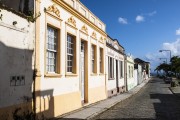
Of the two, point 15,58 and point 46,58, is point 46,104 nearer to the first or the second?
point 46,58

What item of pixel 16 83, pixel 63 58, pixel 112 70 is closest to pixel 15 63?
pixel 16 83

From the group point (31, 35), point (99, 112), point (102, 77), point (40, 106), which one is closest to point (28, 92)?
point (40, 106)

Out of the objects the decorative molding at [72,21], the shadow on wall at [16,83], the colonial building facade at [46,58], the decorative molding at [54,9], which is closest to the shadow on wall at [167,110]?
the colonial building facade at [46,58]

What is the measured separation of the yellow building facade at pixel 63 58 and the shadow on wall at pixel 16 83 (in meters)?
0.45

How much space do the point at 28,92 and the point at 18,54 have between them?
1.31 meters

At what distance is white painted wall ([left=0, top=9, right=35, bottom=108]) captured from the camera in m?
8.31

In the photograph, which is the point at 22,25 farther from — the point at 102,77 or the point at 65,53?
the point at 102,77

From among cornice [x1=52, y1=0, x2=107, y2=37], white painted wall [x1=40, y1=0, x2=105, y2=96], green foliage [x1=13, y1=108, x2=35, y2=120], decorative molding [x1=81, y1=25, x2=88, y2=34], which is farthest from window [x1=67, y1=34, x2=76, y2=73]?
green foliage [x1=13, y1=108, x2=35, y2=120]

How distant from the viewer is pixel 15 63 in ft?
29.2

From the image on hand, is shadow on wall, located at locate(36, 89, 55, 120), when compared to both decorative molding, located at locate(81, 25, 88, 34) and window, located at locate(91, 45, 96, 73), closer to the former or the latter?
decorative molding, located at locate(81, 25, 88, 34)

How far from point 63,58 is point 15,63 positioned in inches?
158

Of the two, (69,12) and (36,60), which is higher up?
(69,12)

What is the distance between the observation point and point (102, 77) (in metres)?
20.3

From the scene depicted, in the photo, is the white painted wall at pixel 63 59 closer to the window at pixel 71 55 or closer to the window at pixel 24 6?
the window at pixel 71 55
